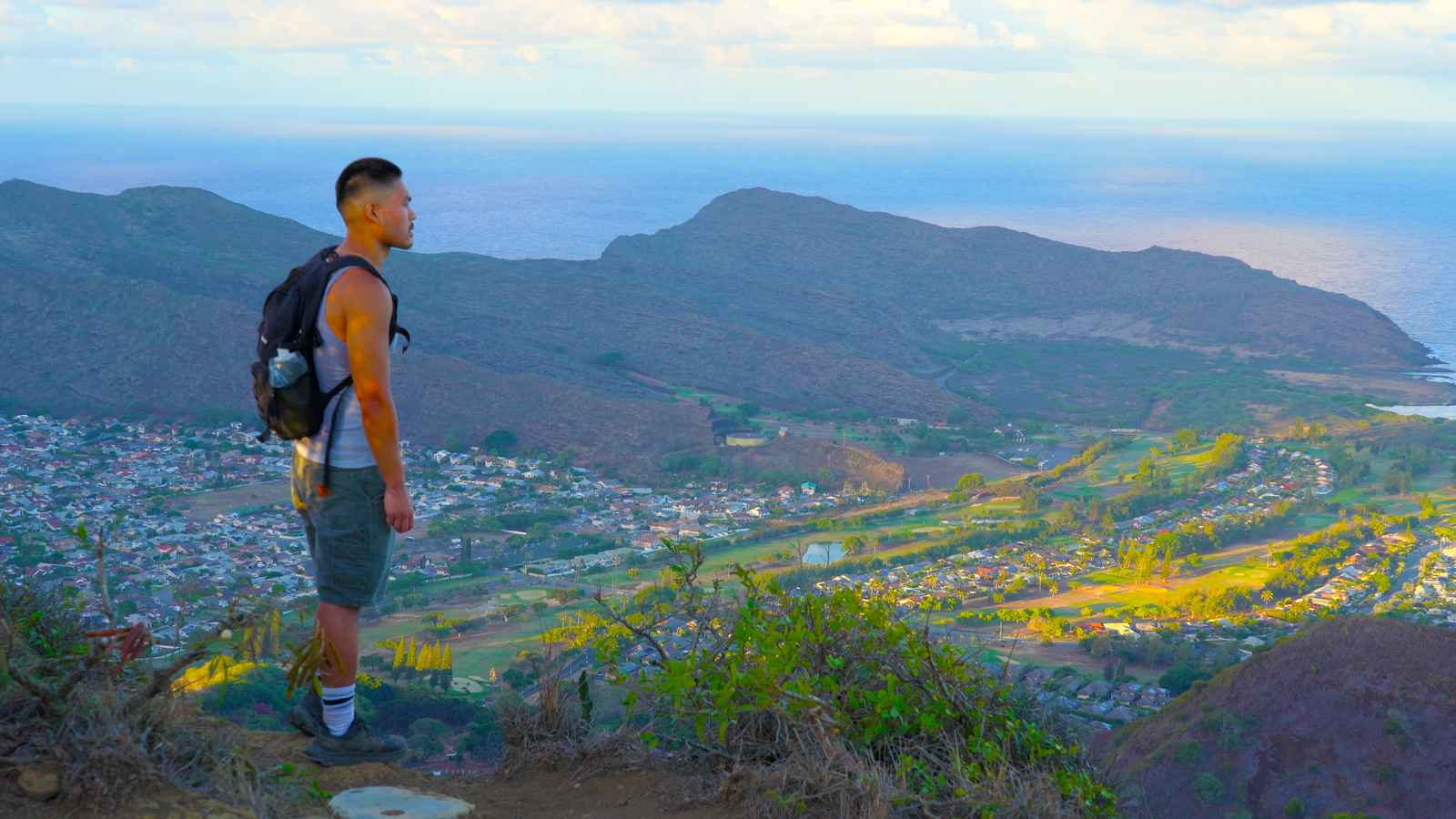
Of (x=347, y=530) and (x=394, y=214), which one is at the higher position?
(x=394, y=214)

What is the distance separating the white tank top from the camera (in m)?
2.51

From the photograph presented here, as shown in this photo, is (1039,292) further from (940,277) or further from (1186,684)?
(1186,684)

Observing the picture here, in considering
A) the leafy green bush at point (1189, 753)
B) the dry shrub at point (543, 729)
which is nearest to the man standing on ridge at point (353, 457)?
the dry shrub at point (543, 729)

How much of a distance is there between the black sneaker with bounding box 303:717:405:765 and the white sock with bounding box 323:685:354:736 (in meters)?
0.02

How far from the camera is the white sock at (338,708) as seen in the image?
2707mm

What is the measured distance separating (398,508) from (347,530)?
0.56 feet

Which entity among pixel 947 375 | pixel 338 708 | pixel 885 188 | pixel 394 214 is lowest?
pixel 947 375

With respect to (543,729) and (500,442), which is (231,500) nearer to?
(500,442)

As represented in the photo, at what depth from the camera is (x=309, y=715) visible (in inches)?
111

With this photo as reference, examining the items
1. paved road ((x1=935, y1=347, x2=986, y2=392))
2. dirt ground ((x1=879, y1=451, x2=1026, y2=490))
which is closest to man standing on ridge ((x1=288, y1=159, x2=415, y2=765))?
dirt ground ((x1=879, y1=451, x2=1026, y2=490))

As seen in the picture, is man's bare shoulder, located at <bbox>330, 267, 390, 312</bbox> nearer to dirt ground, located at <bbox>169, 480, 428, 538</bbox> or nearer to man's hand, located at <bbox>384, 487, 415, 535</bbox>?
man's hand, located at <bbox>384, 487, 415, 535</bbox>

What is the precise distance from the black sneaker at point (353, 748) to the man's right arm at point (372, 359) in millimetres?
699

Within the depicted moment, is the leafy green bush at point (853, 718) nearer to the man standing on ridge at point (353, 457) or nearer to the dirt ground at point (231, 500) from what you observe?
the man standing on ridge at point (353, 457)

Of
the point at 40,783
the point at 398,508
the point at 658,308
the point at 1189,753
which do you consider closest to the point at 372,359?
the point at 398,508
